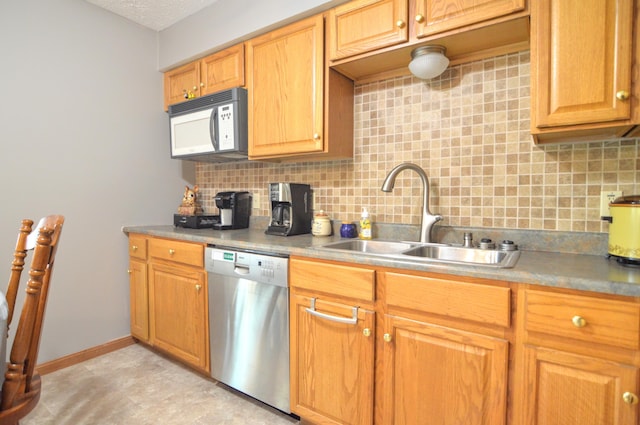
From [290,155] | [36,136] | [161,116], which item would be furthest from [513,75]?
[36,136]

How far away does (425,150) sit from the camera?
177cm

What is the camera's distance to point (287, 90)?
1.90 m

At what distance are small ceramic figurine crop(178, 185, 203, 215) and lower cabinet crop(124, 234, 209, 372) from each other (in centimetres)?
37

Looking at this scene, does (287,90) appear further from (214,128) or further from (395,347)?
(395,347)

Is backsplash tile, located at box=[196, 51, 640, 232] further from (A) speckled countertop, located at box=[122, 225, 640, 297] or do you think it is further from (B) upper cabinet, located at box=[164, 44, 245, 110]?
(B) upper cabinet, located at box=[164, 44, 245, 110]

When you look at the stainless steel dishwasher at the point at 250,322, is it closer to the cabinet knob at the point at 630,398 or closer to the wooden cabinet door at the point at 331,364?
the wooden cabinet door at the point at 331,364

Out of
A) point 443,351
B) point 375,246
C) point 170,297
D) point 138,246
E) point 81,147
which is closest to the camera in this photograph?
point 443,351

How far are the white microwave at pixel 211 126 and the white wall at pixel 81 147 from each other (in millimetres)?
355

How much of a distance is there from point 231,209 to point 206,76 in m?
0.93

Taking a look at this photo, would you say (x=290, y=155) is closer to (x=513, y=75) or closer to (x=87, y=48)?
(x=513, y=75)

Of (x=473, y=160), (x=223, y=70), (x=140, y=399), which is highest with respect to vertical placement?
(x=223, y=70)

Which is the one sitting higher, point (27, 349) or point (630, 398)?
point (27, 349)

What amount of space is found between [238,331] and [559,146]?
5.75ft

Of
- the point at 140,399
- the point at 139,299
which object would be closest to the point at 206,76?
the point at 139,299
